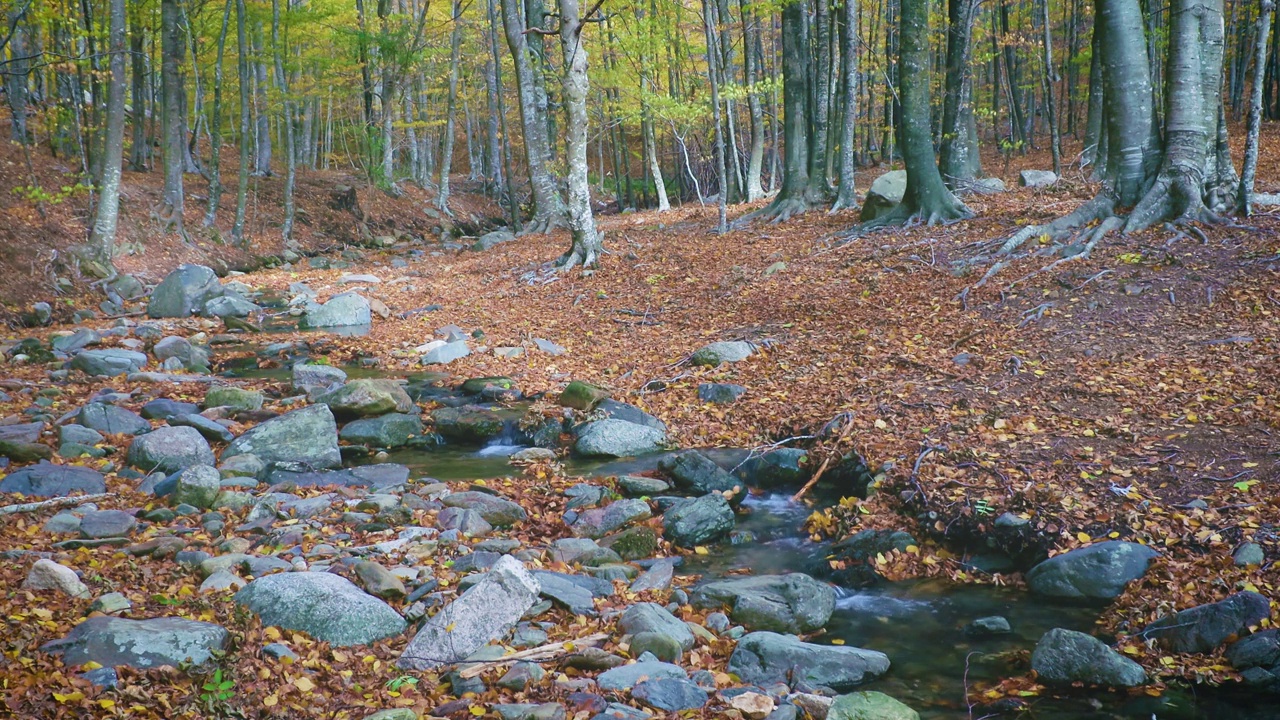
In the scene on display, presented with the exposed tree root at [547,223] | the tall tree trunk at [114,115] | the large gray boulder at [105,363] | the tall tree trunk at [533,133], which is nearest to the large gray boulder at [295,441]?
the large gray boulder at [105,363]

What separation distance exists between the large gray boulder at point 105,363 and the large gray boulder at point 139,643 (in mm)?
7288

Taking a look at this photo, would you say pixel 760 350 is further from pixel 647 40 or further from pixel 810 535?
pixel 647 40

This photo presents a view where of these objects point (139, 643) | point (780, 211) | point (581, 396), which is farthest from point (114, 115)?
point (139, 643)

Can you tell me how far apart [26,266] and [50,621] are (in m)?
12.5

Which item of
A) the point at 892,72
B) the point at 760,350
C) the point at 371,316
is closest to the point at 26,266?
the point at 371,316

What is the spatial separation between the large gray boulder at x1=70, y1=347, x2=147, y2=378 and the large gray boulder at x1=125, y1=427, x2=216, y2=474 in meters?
3.28

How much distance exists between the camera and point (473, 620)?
4160 mm

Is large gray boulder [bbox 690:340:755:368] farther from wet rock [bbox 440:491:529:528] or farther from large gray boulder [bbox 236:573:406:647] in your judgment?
large gray boulder [bbox 236:573:406:647]

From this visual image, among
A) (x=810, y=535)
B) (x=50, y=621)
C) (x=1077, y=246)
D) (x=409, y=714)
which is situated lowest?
(x=810, y=535)

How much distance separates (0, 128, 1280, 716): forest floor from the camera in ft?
16.8

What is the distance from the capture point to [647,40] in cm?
2384

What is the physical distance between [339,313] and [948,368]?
10.3 metres

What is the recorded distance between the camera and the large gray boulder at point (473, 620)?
396 cm

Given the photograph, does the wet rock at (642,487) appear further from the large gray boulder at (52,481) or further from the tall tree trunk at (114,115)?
the tall tree trunk at (114,115)
